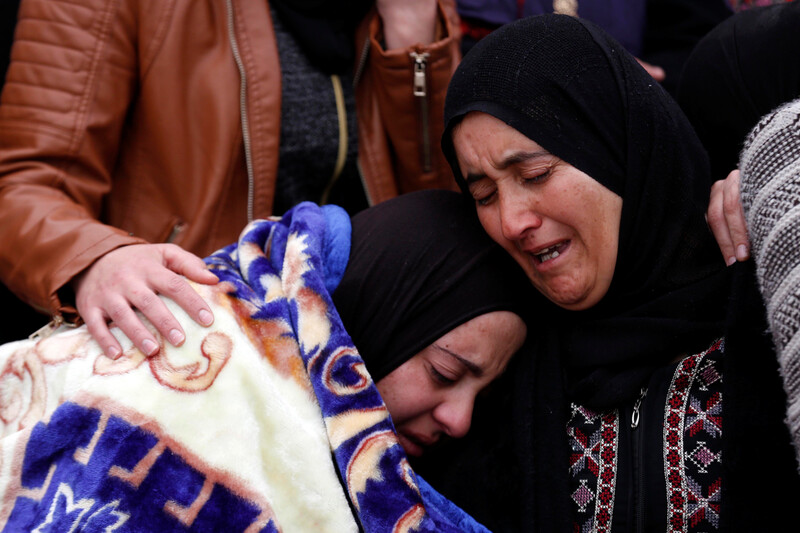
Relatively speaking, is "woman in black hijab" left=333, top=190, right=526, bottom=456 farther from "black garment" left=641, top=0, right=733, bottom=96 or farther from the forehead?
"black garment" left=641, top=0, right=733, bottom=96

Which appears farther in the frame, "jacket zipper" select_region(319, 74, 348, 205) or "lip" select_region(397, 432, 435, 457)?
"jacket zipper" select_region(319, 74, 348, 205)

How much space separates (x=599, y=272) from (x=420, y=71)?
91cm

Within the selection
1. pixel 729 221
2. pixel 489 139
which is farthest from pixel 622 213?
pixel 489 139

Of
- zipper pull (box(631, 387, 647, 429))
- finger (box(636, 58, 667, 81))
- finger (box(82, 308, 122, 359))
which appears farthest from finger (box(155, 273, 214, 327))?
finger (box(636, 58, 667, 81))

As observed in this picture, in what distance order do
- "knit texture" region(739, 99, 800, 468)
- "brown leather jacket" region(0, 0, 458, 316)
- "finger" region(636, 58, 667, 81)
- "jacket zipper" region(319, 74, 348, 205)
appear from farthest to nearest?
"finger" region(636, 58, 667, 81)
"jacket zipper" region(319, 74, 348, 205)
"brown leather jacket" region(0, 0, 458, 316)
"knit texture" region(739, 99, 800, 468)

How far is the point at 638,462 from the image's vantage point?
1.43 metres

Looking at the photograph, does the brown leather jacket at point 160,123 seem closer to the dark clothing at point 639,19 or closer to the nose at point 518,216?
the dark clothing at point 639,19

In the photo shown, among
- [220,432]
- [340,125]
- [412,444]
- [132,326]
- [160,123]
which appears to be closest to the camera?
[220,432]

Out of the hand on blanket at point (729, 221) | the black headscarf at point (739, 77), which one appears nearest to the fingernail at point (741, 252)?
the hand on blanket at point (729, 221)

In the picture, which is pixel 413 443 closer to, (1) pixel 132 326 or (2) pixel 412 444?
(2) pixel 412 444

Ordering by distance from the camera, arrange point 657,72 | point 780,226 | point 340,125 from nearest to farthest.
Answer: point 780,226, point 340,125, point 657,72

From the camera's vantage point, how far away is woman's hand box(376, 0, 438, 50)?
222 cm

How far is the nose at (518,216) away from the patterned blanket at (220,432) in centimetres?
39

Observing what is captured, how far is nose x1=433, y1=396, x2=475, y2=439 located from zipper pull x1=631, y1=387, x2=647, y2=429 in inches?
13.8
